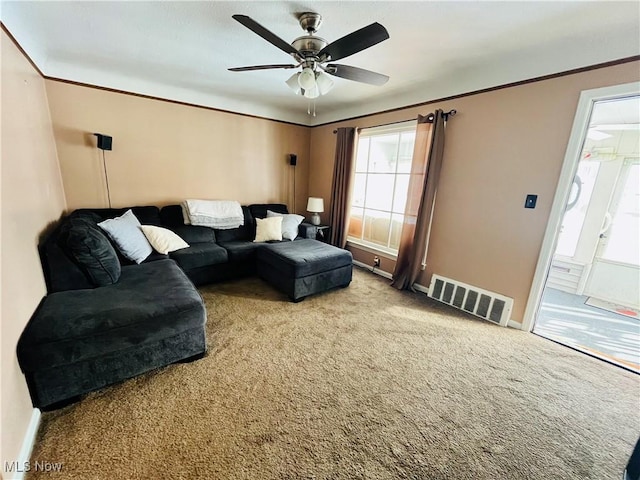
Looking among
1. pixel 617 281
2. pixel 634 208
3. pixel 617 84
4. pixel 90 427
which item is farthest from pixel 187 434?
pixel 634 208

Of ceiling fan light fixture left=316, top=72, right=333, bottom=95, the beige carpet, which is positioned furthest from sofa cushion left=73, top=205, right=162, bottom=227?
ceiling fan light fixture left=316, top=72, right=333, bottom=95

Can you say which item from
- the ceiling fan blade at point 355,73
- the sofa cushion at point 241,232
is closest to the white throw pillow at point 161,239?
the sofa cushion at point 241,232

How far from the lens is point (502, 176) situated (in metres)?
2.50

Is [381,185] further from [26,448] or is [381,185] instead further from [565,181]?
[26,448]

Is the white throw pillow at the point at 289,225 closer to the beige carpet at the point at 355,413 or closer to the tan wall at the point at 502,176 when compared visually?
the beige carpet at the point at 355,413

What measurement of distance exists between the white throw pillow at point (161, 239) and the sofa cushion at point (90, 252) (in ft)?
2.61

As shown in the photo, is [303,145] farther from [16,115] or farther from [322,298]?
[16,115]

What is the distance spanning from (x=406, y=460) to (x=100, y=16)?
339cm

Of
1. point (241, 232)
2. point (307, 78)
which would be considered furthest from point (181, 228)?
point (307, 78)

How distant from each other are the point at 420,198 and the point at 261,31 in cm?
232

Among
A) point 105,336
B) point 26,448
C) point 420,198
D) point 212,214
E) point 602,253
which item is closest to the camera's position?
point 26,448

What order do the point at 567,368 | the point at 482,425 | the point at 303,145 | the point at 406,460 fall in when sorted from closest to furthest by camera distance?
the point at 406,460 < the point at 482,425 < the point at 567,368 < the point at 303,145

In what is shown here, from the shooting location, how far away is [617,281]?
3.28 metres

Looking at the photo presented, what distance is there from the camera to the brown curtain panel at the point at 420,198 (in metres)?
2.90
